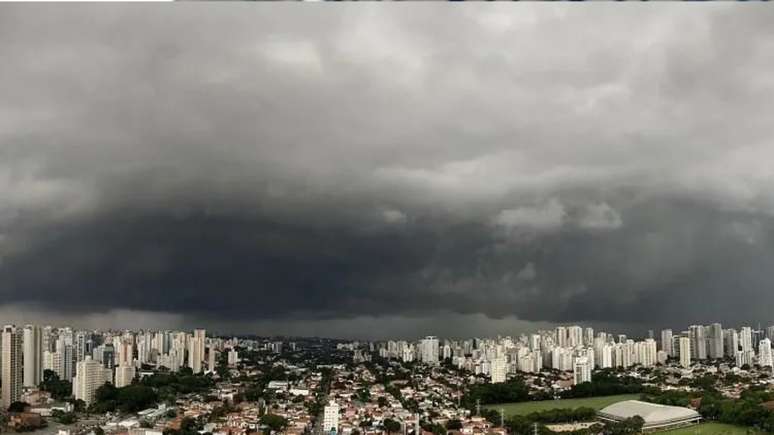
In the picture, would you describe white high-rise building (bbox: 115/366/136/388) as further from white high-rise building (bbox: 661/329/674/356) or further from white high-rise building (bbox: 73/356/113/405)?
white high-rise building (bbox: 661/329/674/356)

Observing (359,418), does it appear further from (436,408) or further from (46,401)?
(46,401)

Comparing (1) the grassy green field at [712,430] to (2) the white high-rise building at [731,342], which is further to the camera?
(2) the white high-rise building at [731,342]

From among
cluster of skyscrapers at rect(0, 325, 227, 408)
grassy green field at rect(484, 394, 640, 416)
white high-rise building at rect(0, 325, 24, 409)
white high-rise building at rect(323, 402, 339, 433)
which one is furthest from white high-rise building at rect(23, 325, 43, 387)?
grassy green field at rect(484, 394, 640, 416)

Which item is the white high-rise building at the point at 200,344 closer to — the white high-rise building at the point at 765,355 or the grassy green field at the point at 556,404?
the grassy green field at the point at 556,404

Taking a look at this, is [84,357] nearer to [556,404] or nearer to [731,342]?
[556,404]

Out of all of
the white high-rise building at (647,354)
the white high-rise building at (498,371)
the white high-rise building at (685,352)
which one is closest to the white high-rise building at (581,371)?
the white high-rise building at (498,371)

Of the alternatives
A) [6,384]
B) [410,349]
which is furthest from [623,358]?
[6,384]
